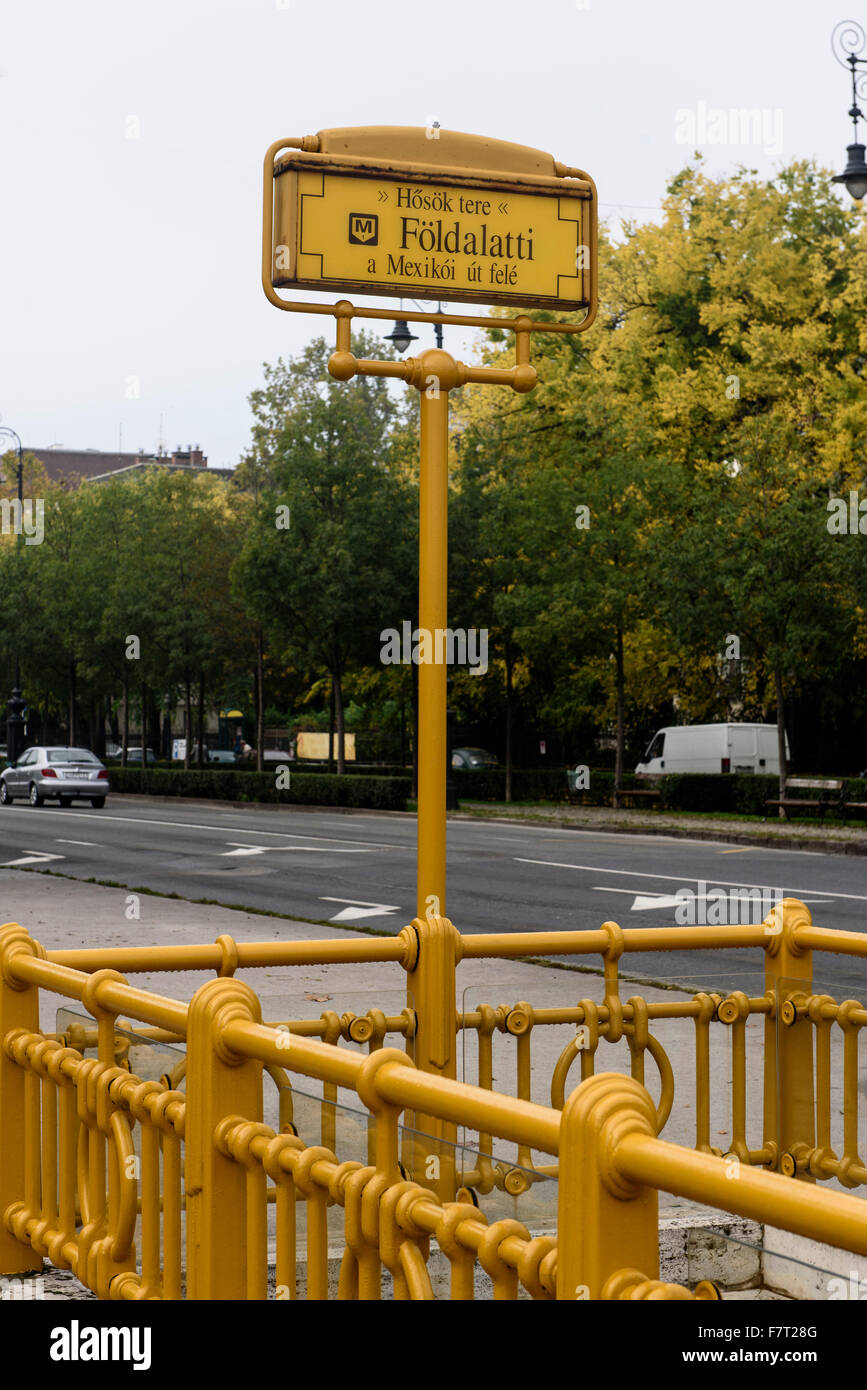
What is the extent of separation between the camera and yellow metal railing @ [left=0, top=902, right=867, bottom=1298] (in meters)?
2.39

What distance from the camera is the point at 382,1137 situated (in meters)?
2.97

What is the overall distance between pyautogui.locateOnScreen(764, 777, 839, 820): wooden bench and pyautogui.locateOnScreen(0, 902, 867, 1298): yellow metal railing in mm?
23096

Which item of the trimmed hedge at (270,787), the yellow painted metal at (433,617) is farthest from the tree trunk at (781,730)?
the yellow painted metal at (433,617)

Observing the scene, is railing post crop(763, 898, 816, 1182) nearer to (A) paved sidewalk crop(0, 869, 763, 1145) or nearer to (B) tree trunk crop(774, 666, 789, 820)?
(A) paved sidewalk crop(0, 869, 763, 1145)

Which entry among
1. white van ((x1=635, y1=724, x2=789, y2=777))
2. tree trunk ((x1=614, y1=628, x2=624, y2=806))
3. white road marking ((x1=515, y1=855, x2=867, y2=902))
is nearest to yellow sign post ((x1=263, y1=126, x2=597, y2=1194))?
white road marking ((x1=515, y1=855, x2=867, y2=902))

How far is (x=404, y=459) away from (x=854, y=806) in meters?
18.0

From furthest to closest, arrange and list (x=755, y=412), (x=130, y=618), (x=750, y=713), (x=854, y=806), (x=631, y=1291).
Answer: (x=130, y=618), (x=750, y=713), (x=755, y=412), (x=854, y=806), (x=631, y=1291)

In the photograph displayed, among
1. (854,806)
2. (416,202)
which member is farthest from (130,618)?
(416,202)

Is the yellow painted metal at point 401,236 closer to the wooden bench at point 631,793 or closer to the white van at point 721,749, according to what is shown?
the wooden bench at point 631,793

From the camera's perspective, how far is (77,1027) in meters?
4.37

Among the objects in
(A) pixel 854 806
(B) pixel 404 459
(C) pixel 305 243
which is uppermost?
(B) pixel 404 459
